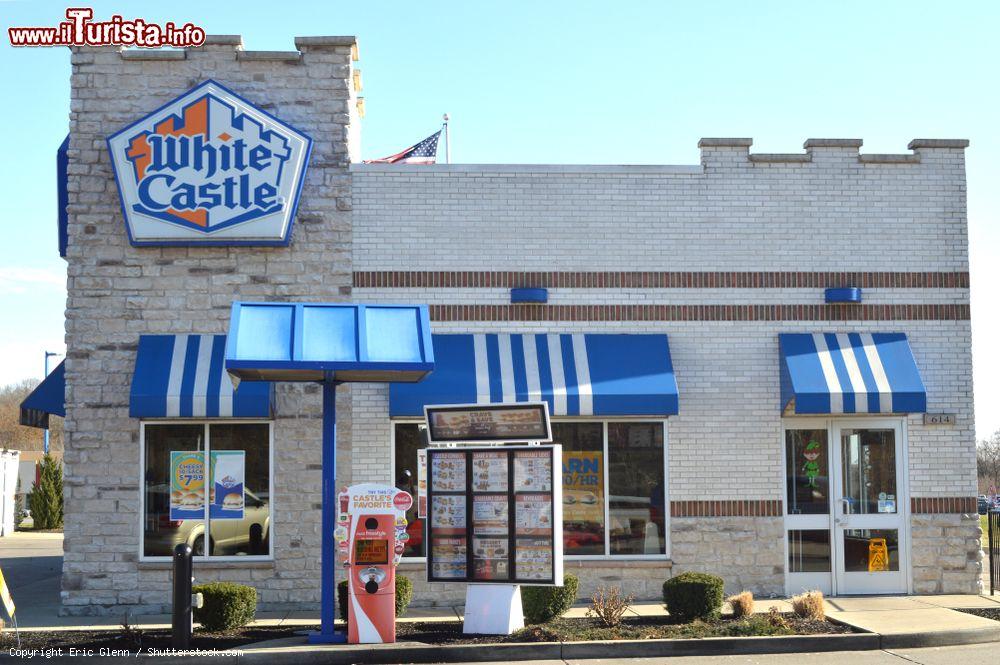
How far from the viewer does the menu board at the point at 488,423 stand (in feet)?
41.4

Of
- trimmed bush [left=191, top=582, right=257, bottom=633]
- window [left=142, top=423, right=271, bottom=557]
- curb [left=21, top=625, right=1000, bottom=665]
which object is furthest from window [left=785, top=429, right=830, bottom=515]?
trimmed bush [left=191, top=582, right=257, bottom=633]

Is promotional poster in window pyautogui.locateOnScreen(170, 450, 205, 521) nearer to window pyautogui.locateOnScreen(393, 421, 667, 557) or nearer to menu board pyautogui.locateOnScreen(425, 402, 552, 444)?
window pyautogui.locateOnScreen(393, 421, 667, 557)

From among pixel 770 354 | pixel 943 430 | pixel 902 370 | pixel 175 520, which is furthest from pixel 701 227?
pixel 175 520

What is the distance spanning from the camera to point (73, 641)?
12453 millimetres

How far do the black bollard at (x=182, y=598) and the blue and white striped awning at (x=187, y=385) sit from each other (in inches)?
120

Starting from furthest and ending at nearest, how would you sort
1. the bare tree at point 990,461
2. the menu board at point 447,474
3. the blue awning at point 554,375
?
the bare tree at point 990,461
the blue awning at point 554,375
the menu board at point 447,474

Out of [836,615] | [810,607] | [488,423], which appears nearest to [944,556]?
[836,615]

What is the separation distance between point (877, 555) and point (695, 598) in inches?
167

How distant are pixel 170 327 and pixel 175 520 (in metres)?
2.72

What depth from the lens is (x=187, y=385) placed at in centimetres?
1485

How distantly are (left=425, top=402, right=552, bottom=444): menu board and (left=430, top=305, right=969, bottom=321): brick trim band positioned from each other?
3.13 m

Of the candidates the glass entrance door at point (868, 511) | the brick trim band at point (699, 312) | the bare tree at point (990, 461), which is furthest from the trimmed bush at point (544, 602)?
the bare tree at point (990, 461)

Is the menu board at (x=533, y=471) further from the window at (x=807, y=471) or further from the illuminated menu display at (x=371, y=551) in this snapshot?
the window at (x=807, y=471)

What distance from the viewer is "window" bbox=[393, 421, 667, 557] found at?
51.4 feet
